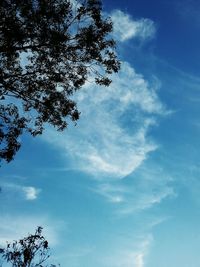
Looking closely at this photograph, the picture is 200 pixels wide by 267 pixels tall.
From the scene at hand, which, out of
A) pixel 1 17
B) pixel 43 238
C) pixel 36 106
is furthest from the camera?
pixel 43 238

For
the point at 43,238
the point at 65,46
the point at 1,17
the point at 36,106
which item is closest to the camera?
the point at 1,17

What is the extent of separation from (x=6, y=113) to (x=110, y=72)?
6.08 metres

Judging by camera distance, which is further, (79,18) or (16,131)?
(16,131)

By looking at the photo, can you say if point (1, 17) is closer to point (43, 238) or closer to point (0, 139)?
point (0, 139)

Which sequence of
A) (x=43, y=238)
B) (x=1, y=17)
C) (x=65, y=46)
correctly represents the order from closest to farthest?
1. (x=1, y=17)
2. (x=65, y=46)
3. (x=43, y=238)

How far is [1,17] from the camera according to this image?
66.4 ft

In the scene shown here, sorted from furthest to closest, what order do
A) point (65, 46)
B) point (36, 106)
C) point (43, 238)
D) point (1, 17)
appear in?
point (43, 238), point (36, 106), point (65, 46), point (1, 17)

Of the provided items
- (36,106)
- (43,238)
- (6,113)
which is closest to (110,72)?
(36,106)

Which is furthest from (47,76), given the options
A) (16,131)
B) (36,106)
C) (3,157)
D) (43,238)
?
(43,238)

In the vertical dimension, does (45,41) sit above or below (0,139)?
above

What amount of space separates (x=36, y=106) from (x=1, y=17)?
5.34 meters

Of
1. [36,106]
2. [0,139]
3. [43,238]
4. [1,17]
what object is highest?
[1,17]

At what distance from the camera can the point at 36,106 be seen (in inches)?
922

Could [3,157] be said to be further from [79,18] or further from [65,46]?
[79,18]
